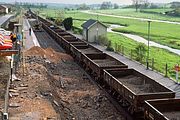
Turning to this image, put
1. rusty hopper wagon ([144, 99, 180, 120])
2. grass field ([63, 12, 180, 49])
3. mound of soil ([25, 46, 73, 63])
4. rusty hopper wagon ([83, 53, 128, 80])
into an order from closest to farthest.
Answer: rusty hopper wagon ([144, 99, 180, 120]), rusty hopper wagon ([83, 53, 128, 80]), mound of soil ([25, 46, 73, 63]), grass field ([63, 12, 180, 49])

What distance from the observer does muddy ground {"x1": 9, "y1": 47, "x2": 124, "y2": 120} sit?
17844 mm

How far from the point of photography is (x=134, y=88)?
20078 mm

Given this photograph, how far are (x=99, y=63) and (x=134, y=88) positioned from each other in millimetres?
8169

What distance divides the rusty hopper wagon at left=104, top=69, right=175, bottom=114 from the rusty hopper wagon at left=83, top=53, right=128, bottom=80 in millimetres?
1225

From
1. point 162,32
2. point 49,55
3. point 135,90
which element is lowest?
point 162,32

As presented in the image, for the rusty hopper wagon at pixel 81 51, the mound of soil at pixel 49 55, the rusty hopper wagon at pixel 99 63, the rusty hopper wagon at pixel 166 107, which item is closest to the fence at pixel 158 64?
the rusty hopper wagon at pixel 99 63

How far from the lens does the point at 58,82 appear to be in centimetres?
2625

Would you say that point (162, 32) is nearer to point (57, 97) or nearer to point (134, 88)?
point (57, 97)

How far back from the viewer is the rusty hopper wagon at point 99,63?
2395 centimetres

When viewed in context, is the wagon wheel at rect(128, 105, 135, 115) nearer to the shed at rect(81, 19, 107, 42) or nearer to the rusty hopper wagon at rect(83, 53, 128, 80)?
the rusty hopper wagon at rect(83, 53, 128, 80)

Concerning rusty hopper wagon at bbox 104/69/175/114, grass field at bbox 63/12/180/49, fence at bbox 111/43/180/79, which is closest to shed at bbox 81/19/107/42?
fence at bbox 111/43/180/79

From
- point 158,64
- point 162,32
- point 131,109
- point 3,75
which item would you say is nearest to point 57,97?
point 3,75

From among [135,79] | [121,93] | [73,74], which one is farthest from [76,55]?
[121,93]

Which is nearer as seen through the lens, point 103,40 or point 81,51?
point 81,51
